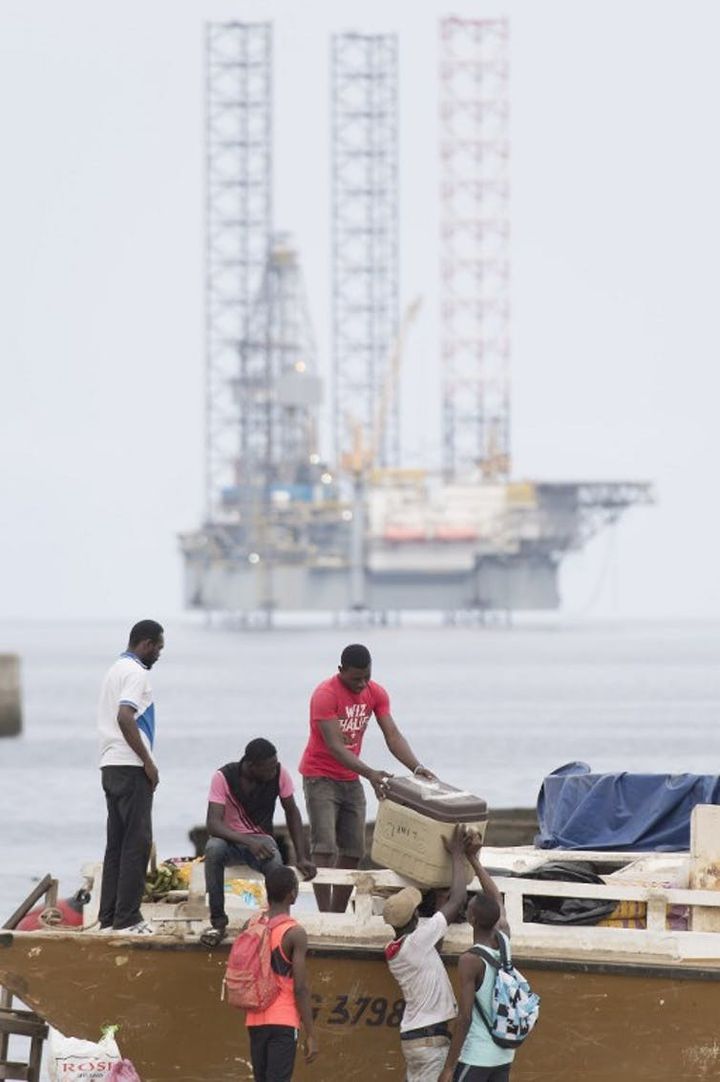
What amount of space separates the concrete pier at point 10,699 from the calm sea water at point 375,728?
2.12ft

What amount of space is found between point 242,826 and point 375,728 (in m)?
56.8

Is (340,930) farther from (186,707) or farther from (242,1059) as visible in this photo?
(186,707)

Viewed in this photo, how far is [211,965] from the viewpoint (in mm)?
10633

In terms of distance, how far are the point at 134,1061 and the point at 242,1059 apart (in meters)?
0.51

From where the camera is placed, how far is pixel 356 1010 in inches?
416

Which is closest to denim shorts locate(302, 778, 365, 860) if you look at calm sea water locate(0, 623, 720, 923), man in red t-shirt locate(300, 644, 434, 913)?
man in red t-shirt locate(300, 644, 434, 913)

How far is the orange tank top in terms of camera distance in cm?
976

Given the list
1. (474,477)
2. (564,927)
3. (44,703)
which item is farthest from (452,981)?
(474,477)

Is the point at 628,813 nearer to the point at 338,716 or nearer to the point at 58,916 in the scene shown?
the point at 338,716

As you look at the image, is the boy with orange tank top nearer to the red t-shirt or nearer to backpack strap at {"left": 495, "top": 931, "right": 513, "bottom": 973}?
backpack strap at {"left": 495, "top": 931, "right": 513, "bottom": 973}

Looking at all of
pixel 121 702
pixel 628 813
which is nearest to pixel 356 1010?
pixel 121 702

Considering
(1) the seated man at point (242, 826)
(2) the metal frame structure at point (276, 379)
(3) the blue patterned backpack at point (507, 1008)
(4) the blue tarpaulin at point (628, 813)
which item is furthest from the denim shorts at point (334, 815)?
(2) the metal frame structure at point (276, 379)

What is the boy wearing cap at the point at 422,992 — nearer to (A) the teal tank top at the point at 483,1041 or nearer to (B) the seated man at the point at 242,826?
(A) the teal tank top at the point at 483,1041

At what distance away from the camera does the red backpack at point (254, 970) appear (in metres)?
9.75
